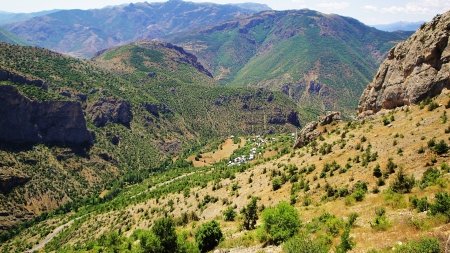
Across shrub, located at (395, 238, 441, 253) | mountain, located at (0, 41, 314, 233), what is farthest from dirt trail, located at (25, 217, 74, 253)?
shrub, located at (395, 238, 441, 253)

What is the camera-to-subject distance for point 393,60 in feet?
185

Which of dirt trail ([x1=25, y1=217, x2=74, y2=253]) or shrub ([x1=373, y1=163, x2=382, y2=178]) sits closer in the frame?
shrub ([x1=373, y1=163, x2=382, y2=178])

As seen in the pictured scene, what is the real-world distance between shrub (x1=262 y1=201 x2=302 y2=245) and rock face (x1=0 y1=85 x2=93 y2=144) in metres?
123

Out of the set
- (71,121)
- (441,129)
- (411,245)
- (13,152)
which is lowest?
(13,152)

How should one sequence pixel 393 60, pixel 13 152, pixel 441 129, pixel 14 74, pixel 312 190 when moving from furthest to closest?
1. pixel 14 74
2. pixel 13 152
3. pixel 393 60
4. pixel 312 190
5. pixel 441 129

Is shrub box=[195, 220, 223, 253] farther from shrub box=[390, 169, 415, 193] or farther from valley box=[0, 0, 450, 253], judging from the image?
shrub box=[390, 169, 415, 193]

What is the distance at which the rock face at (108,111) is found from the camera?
510ft

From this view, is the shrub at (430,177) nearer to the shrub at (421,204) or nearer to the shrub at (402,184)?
the shrub at (402,184)

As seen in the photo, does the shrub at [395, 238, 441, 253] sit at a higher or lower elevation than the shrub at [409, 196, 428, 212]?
higher

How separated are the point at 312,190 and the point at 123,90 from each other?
17498cm

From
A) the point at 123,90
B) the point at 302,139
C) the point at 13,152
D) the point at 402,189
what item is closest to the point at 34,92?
the point at 13,152

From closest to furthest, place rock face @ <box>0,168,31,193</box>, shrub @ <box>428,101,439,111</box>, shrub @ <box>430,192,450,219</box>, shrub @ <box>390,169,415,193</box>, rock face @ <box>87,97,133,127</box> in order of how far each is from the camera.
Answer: shrub @ <box>430,192,450,219</box> → shrub @ <box>390,169,415,193</box> → shrub @ <box>428,101,439,111</box> → rock face @ <box>0,168,31,193</box> → rock face @ <box>87,97,133,127</box>

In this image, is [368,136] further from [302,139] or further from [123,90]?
[123,90]

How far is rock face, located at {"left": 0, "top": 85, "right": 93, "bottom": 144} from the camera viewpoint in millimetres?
116062
